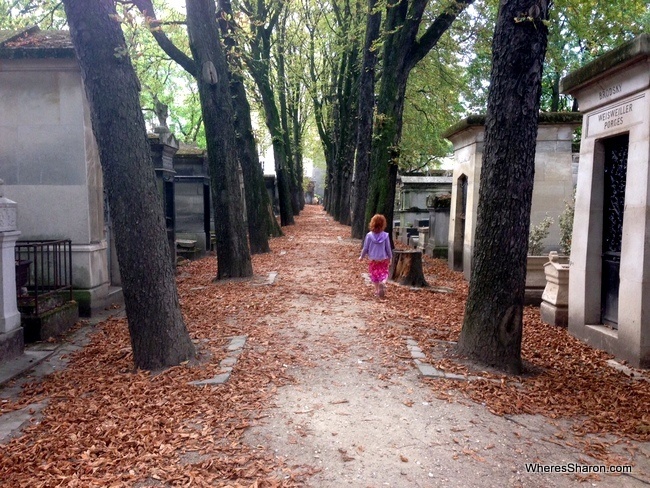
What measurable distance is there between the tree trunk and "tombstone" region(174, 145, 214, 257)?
28.0 feet

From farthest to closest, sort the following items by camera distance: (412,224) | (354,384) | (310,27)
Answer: (310,27)
(412,224)
(354,384)

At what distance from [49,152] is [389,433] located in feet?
24.6

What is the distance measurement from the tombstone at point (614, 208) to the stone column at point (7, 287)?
7.29 m

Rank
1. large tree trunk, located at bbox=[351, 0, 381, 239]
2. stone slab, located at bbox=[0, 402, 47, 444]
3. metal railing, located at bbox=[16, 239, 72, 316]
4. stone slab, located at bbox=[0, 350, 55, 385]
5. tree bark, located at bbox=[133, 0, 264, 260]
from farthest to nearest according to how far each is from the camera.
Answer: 1. large tree trunk, located at bbox=[351, 0, 381, 239]
2. tree bark, located at bbox=[133, 0, 264, 260]
3. metal railing, located at bbox=[16, 239, 72, 316]
4. stone slab, located at bbox=[0, 350, 55, 385]
5. stone slab, located at bbox=[0, 402, 47, 444]

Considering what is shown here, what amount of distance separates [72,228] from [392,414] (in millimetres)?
6669

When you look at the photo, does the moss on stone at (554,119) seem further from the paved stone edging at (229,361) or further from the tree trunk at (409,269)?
the paved stone edging at (229,361)

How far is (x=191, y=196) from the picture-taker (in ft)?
57.5

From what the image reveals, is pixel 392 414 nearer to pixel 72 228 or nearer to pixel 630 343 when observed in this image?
pixel 630 343

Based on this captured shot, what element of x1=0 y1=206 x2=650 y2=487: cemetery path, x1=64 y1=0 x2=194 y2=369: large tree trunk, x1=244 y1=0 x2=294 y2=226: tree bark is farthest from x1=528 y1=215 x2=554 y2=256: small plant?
x1=244 y1=0 x2=294 y2=226: tree bark

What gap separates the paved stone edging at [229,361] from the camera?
5.23 meters

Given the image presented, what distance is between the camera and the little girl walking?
9406 mm

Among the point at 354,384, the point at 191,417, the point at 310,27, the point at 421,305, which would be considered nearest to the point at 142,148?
the point at 191,417

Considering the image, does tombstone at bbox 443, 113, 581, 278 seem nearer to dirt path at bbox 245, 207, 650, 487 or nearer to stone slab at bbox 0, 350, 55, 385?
dirt path at bbox 245, 207, 650, 487

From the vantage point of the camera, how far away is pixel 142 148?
219 inches
